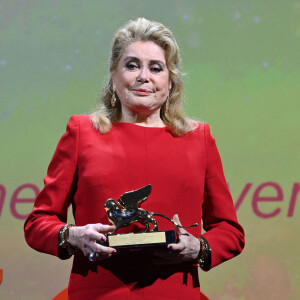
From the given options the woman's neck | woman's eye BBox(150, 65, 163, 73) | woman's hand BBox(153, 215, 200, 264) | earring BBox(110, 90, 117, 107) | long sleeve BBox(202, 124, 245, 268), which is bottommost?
woman's hand BBox(153, 215, 200, 264)

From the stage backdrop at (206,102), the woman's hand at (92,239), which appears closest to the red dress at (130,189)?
the woman's hand at (92,239)

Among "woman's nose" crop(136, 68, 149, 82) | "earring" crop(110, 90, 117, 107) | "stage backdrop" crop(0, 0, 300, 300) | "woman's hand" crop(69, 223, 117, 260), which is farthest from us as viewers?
"stage backdrop" crop(0, 0, 300, 300)

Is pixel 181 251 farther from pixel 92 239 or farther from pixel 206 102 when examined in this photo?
pixel 206 102

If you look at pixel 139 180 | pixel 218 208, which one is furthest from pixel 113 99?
pixel 218 208

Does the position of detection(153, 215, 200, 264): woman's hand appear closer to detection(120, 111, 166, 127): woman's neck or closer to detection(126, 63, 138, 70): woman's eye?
detection(120, 111, 166, 127): woman's neck

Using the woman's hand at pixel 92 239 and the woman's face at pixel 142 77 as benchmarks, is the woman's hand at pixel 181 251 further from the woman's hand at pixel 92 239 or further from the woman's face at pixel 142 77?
the woman's face at pixel 142 77

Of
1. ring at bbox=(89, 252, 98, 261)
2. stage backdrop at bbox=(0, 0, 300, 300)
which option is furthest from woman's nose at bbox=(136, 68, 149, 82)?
stage backdrop at bbox=(0, 0, 300, 300)

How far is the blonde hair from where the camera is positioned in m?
1.80

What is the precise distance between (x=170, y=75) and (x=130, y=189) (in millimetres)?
418

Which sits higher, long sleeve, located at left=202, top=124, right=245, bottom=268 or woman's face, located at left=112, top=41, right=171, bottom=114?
woman's face, located at left=112, top=41, right=171, bottom=114

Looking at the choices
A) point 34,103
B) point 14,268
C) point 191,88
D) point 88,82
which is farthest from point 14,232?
point 191,88

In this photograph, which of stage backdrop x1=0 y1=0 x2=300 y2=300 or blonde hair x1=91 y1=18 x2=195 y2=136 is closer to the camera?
blonde hair x1=91 y1=18 x2=195 y2=136

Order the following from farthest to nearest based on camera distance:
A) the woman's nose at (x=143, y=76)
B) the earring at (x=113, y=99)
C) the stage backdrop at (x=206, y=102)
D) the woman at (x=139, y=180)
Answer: the stage backdrop at (x=206, y=102) → the earring at (x=113, y=99) → the woman's nose at (x=143, y=76) → the woman at (x=139, y=180)

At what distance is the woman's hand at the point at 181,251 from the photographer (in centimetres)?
153
